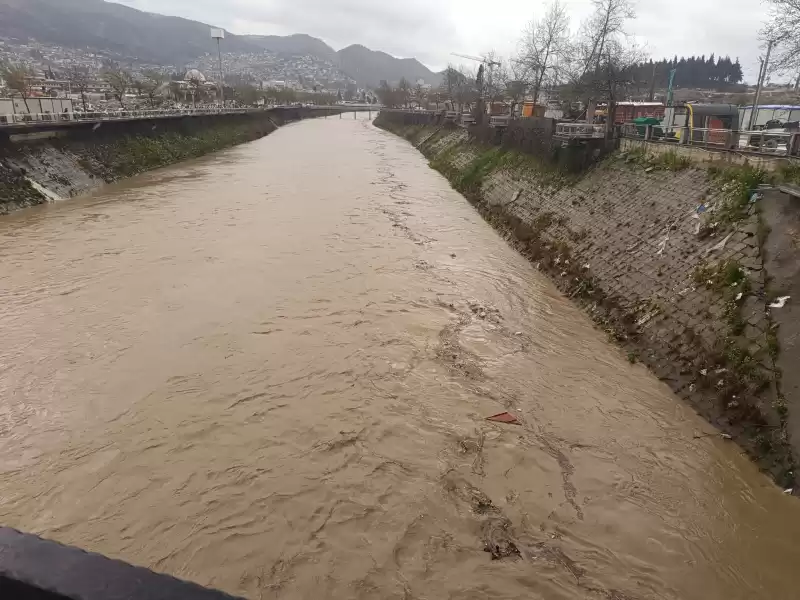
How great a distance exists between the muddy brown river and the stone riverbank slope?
64 centimetres

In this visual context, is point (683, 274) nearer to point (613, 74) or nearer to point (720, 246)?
point (720, 246)

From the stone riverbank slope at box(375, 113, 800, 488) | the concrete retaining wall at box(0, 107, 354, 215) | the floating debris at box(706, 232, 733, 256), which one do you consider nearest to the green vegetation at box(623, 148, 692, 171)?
the stone riverbank slope at box(375, 113, 800, 488)

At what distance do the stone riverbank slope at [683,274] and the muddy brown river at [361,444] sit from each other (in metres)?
0.64

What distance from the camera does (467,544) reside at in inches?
280

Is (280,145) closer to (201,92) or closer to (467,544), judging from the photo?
(201,92)

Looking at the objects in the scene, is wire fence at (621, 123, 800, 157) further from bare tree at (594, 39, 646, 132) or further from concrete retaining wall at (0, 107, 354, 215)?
concrete retaining wall at (0, 107, 354, 215)

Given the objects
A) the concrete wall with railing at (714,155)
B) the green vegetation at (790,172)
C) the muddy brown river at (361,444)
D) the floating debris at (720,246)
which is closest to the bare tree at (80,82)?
the muddy brown river at (361,444)

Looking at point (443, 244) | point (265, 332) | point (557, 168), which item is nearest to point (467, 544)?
point (265, 332)

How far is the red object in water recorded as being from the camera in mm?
9641

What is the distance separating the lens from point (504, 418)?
9.73m

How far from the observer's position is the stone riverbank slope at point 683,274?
29.9 ft

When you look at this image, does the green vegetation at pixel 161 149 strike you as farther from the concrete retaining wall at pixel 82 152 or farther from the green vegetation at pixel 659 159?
the green vegetation at pixel 659 159

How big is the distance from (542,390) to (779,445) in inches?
160

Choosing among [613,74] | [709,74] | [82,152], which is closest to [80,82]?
[82,152]
